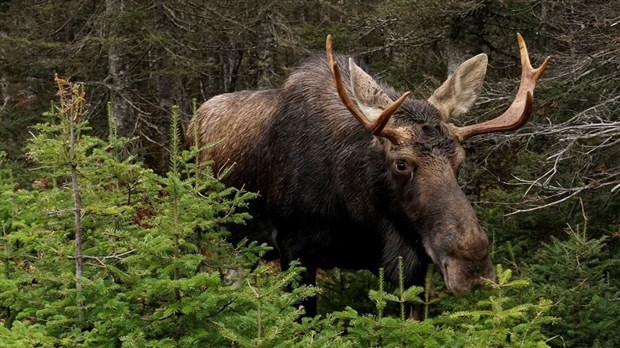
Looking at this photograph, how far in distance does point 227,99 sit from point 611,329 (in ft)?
14.1

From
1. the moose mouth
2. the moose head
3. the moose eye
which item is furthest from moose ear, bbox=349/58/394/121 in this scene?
the moose mouth

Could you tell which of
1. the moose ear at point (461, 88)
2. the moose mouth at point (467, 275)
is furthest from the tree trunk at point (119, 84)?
the moose mouth at point (467, 275)

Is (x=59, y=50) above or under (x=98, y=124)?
above

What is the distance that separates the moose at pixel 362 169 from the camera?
4.47 m

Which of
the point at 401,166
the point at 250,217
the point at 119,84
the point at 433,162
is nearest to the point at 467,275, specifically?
the point at 433,162

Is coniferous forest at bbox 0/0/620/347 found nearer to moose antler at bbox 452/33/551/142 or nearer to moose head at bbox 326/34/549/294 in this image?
moose head at bbox 326/34/549/294

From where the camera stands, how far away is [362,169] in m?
5.23

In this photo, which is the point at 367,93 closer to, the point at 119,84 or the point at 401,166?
the point at 401,166

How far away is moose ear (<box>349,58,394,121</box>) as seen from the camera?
17.2 ft

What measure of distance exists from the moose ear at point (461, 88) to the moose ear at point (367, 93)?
37 cm

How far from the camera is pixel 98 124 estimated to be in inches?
539

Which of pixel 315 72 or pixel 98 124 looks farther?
pixel 98 124

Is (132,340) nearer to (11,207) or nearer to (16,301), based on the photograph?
(16,301)

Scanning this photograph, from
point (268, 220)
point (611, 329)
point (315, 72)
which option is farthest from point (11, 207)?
point (611, 329)
